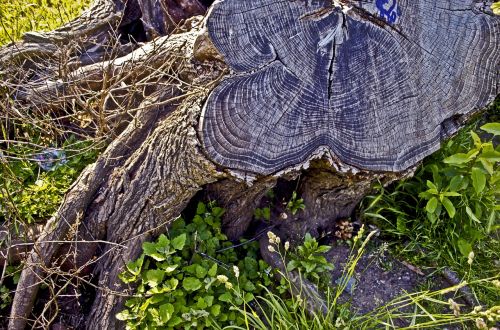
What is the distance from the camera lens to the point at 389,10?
2.08 m

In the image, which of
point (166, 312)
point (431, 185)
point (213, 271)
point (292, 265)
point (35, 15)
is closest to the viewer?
point (166, 312)

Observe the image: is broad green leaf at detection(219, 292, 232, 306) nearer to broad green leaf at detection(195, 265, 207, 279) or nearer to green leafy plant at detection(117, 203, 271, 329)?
green leafy plant at detection(117, 203, 271, 329)

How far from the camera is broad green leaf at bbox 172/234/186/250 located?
2.28 meters

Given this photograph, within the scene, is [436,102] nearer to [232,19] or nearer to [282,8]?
[282,8]

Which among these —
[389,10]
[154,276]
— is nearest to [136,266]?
[154,276]

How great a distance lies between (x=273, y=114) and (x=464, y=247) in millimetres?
1555

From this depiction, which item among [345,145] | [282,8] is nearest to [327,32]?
[282,8]

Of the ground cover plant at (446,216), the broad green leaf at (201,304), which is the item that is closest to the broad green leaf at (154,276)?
the broad green leaf at (201,304)

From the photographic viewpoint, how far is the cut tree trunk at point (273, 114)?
1.91 m

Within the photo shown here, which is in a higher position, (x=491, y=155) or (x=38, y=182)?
(x=38, y=182)

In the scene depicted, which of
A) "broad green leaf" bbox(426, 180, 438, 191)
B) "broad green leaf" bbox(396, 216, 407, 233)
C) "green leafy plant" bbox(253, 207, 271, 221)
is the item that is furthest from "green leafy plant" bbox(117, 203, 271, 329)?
"broad green leaf" bbox(426, 180, 438, 191)

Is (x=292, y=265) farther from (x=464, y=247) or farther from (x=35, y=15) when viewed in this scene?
(x=35, y=15)

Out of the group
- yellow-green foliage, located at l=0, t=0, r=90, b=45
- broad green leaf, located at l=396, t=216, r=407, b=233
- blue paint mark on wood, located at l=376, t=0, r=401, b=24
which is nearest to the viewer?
blue paint mark on wood, located at l=376, t=0, r=401, b=24

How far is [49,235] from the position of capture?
2396mm
